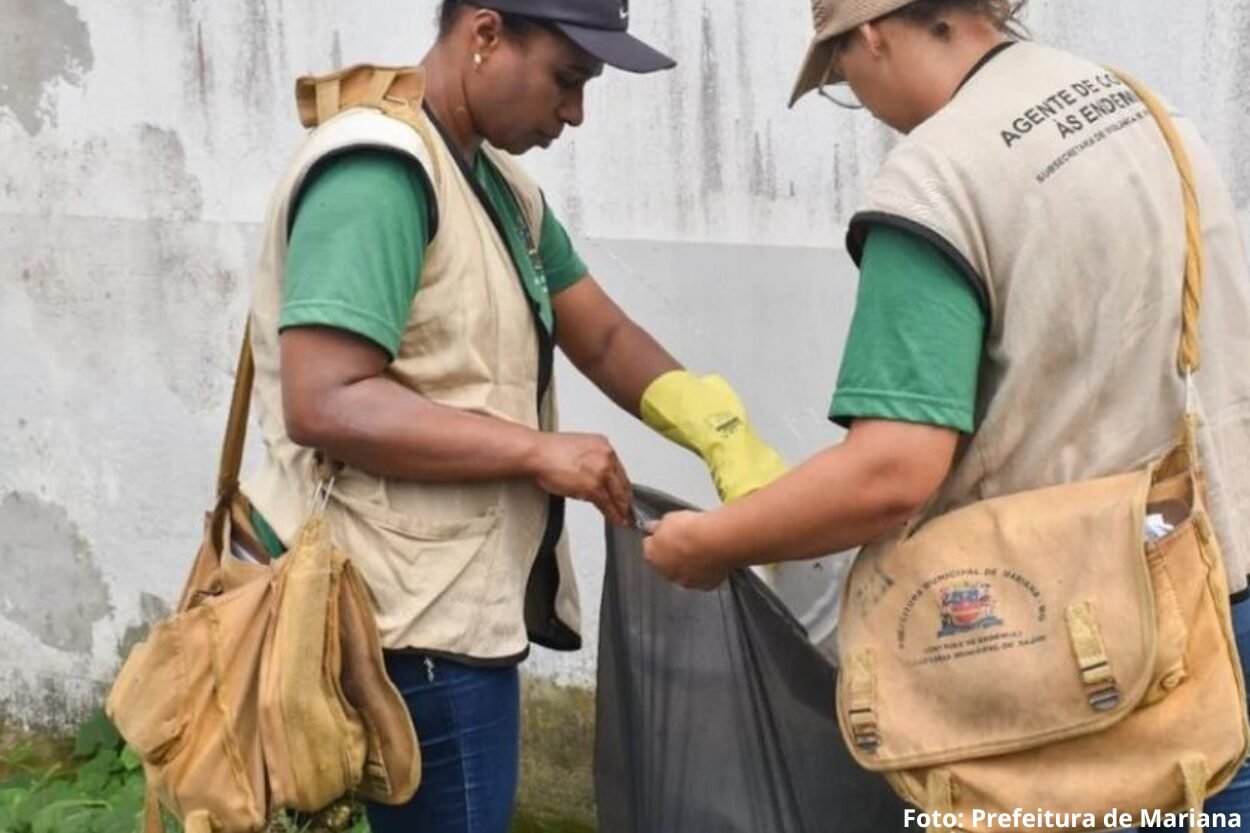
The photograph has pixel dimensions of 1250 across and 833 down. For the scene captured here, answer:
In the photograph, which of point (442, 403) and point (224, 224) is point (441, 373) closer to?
point (442, 403)

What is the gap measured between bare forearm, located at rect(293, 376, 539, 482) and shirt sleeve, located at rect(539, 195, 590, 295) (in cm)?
45

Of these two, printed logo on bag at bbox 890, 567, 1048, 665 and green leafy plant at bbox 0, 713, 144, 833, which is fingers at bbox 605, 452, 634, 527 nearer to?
printed logo on bag at bbox 890, 567, 1048, 665

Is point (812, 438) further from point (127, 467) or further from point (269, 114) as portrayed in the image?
point (127, 467)

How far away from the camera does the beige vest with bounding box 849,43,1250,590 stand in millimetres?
2000

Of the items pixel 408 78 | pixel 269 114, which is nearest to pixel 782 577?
pixel 408 78

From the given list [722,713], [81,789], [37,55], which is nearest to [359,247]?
[722,713]

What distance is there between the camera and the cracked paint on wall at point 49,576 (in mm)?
4305

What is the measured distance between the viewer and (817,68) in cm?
229

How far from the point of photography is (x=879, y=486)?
203cm

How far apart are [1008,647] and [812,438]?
1.35 m

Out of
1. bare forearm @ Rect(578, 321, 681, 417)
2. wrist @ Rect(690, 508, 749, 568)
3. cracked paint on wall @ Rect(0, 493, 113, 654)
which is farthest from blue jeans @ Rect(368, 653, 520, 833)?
cracked paint on wall @ Rect(0, 493, 113, 654)

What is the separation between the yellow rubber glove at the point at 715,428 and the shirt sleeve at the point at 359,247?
0.50 meters

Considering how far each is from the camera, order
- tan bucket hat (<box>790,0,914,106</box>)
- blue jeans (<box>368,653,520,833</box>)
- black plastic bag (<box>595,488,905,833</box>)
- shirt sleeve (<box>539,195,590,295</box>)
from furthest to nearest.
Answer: shirt sleeve (<box>539,195,590,295</box>) < black plastic bag (<box>595,488,905,833</box>) < blue jeans (<box>368,653,520,833</box>) < tan bucket hat (<box>790,0,914,106</box>)

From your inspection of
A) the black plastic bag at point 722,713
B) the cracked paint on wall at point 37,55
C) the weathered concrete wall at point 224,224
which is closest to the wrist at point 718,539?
the black plastic bag at point 722,713
